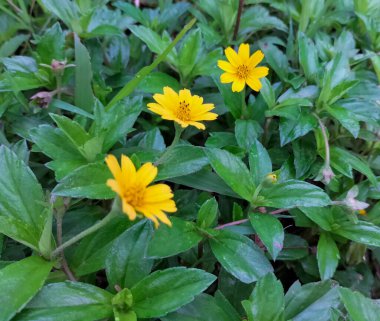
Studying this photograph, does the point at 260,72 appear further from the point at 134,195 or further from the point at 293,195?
the point at 134,195

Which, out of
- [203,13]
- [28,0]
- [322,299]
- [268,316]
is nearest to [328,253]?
[322,299]

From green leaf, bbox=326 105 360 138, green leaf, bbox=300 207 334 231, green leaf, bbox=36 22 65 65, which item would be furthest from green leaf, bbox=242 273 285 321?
green leaf, bbox=36 22 65 65

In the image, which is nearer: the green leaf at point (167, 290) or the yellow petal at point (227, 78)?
the green leaf at point (167, 290)

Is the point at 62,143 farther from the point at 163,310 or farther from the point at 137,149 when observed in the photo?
the point at 163,310

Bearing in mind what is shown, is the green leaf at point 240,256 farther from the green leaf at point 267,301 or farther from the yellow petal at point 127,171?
the yellow petal at point 127,171

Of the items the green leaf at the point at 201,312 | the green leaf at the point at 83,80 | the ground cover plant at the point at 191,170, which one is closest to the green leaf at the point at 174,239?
the ground cover plant at the point at 191,170
